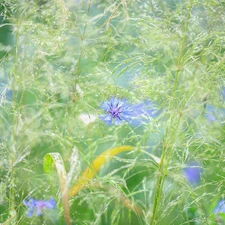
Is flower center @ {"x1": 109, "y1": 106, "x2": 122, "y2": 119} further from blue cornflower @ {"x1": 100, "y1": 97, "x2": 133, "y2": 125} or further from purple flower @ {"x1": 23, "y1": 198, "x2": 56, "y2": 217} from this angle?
purple flower @ {"x1": 23, "y1": 198, "x2": 56, "y2": 217}

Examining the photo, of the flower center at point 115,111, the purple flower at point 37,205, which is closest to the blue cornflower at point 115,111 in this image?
the flower center at point 115,111

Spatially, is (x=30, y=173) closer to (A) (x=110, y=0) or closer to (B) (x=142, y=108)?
(B) (x=142, y=108)

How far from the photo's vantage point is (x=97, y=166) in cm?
92

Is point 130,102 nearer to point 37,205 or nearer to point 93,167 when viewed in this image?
point 93,167

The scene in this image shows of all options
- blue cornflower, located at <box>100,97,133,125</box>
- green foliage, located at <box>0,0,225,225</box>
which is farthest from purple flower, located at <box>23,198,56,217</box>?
blue cornflower, located at <box>100,97,133,125</box>

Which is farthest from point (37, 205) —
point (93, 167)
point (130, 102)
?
point (130, 102)

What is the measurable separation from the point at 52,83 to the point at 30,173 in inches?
7.1

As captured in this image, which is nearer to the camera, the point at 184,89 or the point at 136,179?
the point at 184,89

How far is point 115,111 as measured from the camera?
0.94 m

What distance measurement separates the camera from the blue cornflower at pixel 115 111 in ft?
3.05

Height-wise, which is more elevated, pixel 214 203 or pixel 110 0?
pixel 110 0

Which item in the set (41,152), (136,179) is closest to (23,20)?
(41,152)

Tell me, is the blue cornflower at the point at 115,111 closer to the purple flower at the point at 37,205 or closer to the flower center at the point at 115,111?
the flower center at the point at 115,111

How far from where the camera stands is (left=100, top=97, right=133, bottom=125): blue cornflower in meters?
0.93
